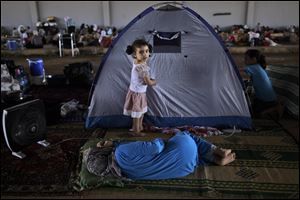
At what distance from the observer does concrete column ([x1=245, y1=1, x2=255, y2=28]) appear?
8.41 metres

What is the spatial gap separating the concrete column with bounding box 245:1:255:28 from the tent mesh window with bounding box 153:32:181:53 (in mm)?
6372

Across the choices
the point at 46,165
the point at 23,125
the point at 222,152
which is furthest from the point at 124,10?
the point at 222,152

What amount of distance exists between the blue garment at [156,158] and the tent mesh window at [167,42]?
1.09 meters

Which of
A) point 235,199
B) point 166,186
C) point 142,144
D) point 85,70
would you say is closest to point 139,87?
point 142,144

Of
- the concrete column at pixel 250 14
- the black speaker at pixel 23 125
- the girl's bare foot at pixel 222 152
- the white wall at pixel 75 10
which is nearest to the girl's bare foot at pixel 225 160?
the girl's bare foot at pixel 222 152

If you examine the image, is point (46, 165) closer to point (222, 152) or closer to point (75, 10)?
point (222, 152)

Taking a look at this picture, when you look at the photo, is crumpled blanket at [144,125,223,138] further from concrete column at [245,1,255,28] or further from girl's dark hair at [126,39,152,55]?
concrete column at [245,1,255,28]

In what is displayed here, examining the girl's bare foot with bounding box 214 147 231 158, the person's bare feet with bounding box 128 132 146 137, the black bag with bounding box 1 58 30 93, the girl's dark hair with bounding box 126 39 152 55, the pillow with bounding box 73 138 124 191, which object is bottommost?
the pillow with bounding box 73 138 124 191

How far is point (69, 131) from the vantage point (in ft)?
9.80

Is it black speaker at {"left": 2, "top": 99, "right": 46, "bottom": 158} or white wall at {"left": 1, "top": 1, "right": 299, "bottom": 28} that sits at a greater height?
white wall at {"left": 1, "top": 1, "right": 299, "bottom": 28}

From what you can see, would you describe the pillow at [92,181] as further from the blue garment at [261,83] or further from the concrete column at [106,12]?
the concrete column at [106,12]

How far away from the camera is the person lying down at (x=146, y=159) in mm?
2016

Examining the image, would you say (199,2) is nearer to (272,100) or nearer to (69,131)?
(272,100)

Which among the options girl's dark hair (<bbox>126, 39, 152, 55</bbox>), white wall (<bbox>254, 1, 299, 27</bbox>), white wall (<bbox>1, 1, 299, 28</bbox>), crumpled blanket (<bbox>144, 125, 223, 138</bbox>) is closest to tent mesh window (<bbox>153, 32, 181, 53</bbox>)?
girl's dark hair (<bbox>126, 39, 152, 55</bbox>)
